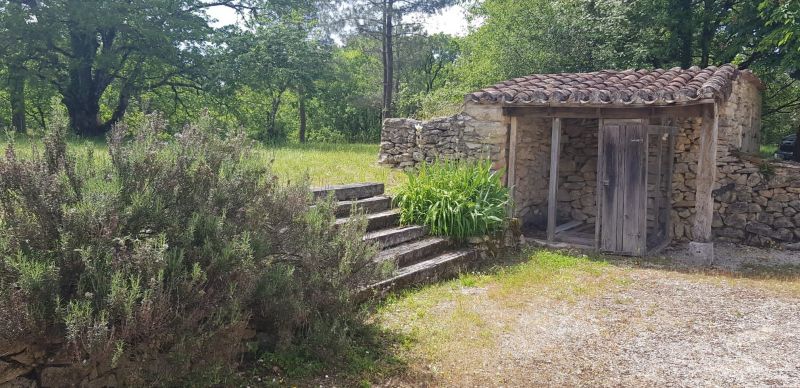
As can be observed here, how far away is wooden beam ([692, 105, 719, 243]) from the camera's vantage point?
757cm

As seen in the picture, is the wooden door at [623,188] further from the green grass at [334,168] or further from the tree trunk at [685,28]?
the tree trunk at [685,28]

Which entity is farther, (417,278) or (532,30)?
(532,30)

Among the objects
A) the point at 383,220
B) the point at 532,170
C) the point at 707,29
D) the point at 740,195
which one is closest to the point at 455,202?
the point at 383,220

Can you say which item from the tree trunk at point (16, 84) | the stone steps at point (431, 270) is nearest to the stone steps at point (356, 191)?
the stone steps at point (431, 270)

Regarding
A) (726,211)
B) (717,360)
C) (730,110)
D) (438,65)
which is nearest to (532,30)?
(730,110)

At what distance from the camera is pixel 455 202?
6.99 meters

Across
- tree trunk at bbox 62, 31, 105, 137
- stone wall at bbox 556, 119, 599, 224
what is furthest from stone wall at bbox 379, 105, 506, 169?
tree trunk at bbox 62, 31, 105, 137

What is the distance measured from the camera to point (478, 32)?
1978cm

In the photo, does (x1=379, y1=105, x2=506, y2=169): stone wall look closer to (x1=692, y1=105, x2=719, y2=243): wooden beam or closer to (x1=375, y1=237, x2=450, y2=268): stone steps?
(x1=375, y1=237, x2=450, y2=268): stone steps

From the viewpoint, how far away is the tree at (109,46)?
45.3 ft

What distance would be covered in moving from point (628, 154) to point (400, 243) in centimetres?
388

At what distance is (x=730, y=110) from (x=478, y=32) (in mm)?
11756

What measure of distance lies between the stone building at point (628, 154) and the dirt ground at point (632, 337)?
175cm

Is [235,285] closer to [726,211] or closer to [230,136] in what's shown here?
[230,136]
